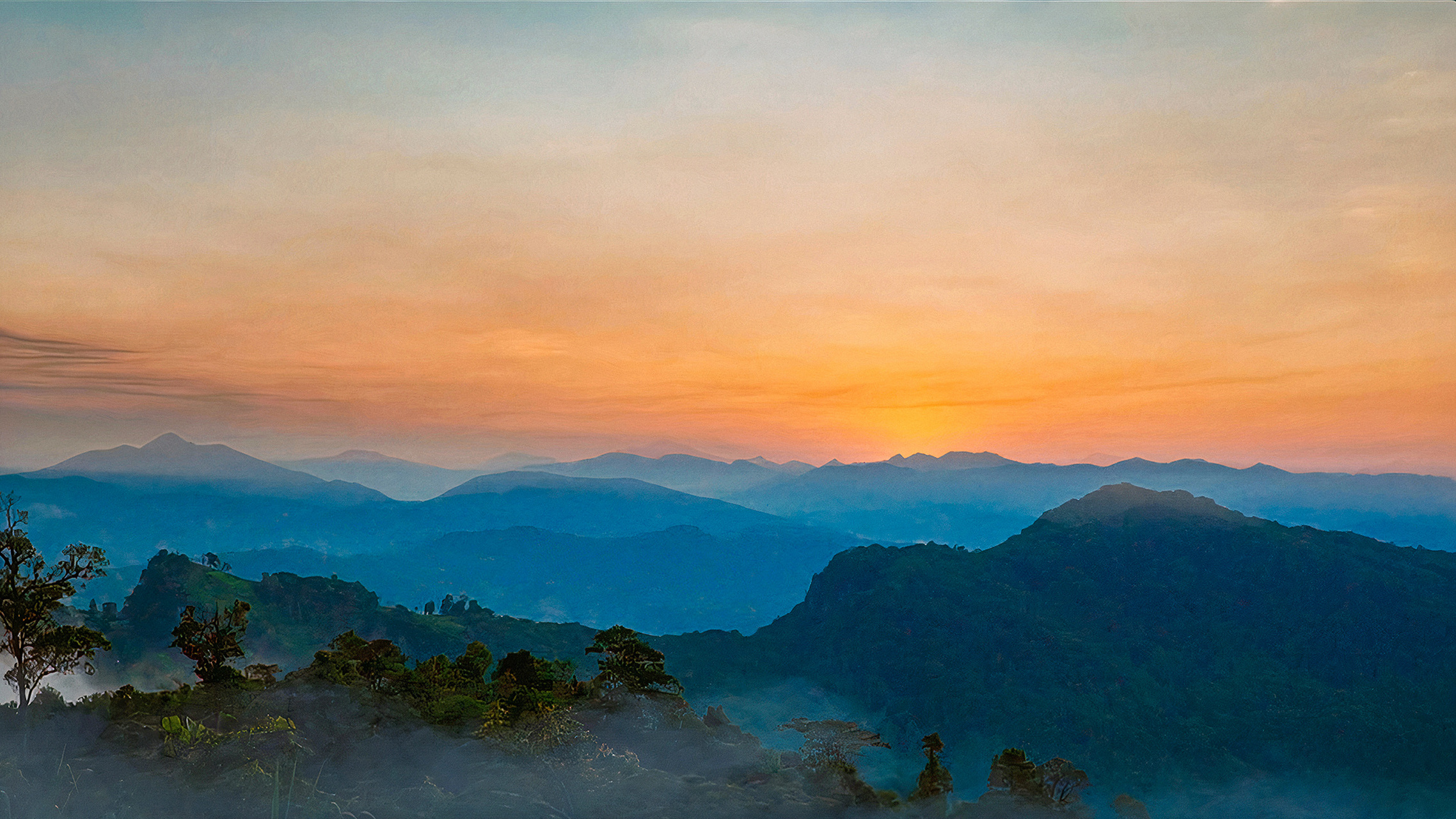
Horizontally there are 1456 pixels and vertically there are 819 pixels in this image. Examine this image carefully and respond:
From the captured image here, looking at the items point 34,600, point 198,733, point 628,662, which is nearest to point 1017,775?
point 628,662

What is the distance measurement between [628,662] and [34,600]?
113ft

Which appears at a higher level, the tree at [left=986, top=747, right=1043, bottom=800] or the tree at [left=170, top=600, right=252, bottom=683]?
the tree at [left=170, top=600, right=252, bottom=683]

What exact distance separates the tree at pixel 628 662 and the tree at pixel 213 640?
22.3 meters

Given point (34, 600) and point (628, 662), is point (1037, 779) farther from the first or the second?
point (34, 600)

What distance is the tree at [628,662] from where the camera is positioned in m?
59.6

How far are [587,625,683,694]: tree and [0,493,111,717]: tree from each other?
30.0 metres

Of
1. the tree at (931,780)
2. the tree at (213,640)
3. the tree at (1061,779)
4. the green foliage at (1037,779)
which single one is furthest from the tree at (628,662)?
the tree at (1061,779)

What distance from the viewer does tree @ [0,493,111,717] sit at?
37.9 m

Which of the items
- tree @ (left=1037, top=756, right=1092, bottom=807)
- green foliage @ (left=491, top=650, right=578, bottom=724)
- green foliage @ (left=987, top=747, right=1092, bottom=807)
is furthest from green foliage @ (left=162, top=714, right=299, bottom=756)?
tree @ (left=1037, top=756, right=1092, bottom=807)

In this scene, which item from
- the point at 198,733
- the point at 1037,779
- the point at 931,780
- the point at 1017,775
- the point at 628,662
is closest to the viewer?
the point at 198,733

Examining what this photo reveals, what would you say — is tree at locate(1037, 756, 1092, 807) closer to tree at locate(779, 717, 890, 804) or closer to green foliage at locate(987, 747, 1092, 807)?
green foliage at locate(987, 747, 1092, 807)

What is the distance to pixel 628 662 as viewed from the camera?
5984 centimetres

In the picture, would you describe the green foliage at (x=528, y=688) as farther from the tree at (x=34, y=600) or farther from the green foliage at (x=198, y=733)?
the tree at (x=34, y=600)

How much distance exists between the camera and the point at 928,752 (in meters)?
62.0
